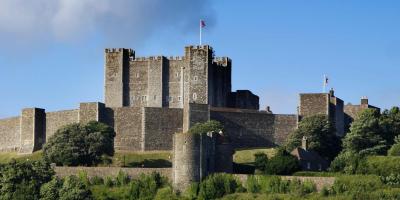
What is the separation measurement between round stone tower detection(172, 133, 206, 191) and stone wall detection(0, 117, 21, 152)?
2368cm

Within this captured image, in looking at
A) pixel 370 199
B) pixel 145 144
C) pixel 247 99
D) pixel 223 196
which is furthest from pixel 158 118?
pixel 370 199

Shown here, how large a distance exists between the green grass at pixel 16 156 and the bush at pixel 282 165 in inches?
704

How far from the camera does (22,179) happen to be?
254 ft

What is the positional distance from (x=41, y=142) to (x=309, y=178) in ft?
86.6

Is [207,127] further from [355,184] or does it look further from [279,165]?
[355,184]

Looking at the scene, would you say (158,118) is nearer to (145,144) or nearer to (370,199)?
(145,144)

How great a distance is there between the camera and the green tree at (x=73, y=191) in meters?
74.6

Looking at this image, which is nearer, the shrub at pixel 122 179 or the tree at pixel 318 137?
the shrub at pixel 122 179

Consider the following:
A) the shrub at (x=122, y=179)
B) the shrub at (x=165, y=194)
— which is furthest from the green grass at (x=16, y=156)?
the shrub at (x=165, y=194)

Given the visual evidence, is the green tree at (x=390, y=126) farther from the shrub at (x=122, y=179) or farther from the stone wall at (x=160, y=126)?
the shrub at (x=122, y=179)

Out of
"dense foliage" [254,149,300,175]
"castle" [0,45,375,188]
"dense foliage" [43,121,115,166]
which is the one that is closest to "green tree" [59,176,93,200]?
"dense foliage" [43,121,115,166]

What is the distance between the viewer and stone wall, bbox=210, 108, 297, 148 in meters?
91.8

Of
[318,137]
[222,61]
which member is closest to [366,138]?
[318,137]

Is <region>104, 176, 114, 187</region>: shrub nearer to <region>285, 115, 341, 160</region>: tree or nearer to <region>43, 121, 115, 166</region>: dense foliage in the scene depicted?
<region>43, 121, 115, 166</region>: dense foliage
